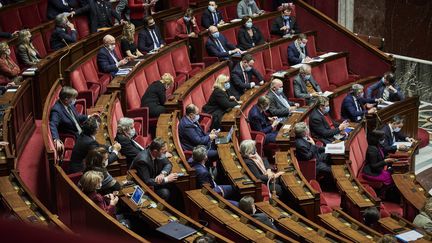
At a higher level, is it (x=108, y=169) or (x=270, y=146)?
(x=108, y=169)

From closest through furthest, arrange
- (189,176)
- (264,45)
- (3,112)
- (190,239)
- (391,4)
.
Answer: (190,239) < (189,176) < (3,112) < (264,45) < (391,4)

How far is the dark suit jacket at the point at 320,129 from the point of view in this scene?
4.15 m

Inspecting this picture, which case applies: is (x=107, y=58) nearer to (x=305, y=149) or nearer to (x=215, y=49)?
(x=215, y=49)

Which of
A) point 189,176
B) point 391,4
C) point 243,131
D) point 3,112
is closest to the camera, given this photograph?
point 189,176

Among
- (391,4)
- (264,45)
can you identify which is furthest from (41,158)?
(391,4)

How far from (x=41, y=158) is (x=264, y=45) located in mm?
2494

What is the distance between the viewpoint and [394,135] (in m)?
4.50

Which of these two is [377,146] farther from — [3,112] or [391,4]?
[391,4]

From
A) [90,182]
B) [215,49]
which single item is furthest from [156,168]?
[215,49]

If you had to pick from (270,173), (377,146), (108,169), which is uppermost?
(108,169)

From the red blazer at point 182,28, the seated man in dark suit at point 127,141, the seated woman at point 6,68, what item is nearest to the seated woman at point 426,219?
the seated man in dark suit at point 127,141

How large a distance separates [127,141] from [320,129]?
147 centimetres

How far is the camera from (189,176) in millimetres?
2836

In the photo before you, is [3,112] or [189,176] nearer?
[189,176]
